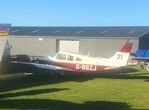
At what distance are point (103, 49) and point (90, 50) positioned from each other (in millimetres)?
1700

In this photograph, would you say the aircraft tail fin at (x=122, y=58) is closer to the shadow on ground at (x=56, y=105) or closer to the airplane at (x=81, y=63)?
the airplane at (x=81, y=63)

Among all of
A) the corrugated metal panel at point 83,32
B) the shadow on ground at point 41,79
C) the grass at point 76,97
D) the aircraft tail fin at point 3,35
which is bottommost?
the shadow on ground at point 41,79

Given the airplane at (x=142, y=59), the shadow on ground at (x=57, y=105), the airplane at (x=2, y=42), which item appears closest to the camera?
the airplane at (x=2, y=42)

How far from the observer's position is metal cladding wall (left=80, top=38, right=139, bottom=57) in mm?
49875

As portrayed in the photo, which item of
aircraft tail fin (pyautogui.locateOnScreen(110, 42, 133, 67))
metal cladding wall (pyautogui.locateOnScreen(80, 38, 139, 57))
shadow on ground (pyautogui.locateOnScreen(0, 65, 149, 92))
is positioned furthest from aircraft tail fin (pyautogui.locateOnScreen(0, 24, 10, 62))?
metal cladding wall (pyautogui.locateOnScreen(80, 38, 139, 57))

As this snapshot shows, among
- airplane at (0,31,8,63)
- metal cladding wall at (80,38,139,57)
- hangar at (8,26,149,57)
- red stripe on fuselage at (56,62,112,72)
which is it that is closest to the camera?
airplane at (0,31,8,63)

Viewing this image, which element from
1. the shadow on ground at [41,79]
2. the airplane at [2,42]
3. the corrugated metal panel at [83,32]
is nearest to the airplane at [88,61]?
the shadow on ground at [41,79]

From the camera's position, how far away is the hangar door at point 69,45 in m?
52.0

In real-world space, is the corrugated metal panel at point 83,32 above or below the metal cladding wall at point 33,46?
above

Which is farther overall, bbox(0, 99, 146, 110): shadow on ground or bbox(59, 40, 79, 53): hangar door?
bbox(59, 40, 79, 53): hangar door

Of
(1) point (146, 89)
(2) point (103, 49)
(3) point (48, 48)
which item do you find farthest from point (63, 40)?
(1) point (146, 89)

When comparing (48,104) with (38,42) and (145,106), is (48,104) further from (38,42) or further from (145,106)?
(38,42)

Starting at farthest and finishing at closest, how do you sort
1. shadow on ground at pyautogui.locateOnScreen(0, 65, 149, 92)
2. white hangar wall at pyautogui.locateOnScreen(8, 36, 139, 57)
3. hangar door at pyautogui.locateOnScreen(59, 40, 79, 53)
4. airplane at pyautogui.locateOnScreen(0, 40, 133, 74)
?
hangar door at pyautogui.locateOnScreen(59, 40, 79, 53) → white hangar wall at pyautogui.locateOnScreen(8, 36, 139, 57) → airplane at pyautogui.locateOnScreen(0, 40, 133, 74) → shadow on ground at pyautogui.locateOnScreen(0, 65, 149, 92)

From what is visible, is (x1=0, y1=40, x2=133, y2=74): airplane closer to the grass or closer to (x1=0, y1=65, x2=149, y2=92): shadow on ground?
(x1=0, y1=65, x2=149, y2=92): shadow on ground
